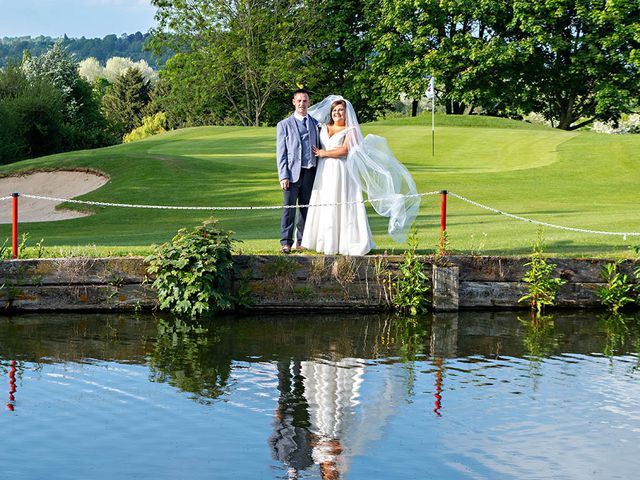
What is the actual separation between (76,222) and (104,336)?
35.2ft

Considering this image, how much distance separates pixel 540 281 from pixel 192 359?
208 inches

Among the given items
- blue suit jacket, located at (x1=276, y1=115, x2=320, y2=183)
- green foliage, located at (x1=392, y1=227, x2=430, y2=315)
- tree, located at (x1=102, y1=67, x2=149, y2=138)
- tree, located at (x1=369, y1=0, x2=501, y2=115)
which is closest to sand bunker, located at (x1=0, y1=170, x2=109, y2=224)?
blue suit jacket, located at (x1=276, y1=115, x2=320, y2=183)

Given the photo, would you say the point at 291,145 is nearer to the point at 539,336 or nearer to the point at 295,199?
the point at 295,199

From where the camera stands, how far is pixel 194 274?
12000 millimetres

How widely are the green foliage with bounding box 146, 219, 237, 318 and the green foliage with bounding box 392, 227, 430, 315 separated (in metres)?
2.20

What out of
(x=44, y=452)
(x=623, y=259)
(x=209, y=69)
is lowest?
(x=44, y=452)

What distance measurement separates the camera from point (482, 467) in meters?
6.50

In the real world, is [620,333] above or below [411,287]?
below

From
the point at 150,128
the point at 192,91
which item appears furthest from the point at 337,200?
the point at 150,128

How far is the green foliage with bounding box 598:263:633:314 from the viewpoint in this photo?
513 inches

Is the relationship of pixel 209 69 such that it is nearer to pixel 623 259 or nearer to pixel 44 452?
pixel 623 259

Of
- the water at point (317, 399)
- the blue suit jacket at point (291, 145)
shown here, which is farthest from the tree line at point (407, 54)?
the water at point (317, 399)

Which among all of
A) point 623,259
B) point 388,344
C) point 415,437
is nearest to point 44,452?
point 415,437

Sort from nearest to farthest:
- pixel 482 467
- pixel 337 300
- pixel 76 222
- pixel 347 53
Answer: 1. pixel 482 467
2. pixel 337 300
3. pixel 76 222
4. pixel 347 53
